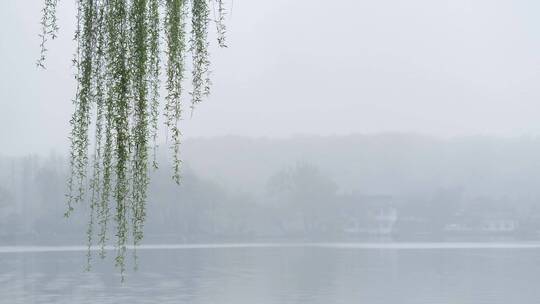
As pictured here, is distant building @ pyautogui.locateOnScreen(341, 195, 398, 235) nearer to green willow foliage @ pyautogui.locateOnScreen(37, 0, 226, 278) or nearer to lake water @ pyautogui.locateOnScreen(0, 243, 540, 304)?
lake water @ pyautogui.locateOnScreen(0, 243, 540, 304)

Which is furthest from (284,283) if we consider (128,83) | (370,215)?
(370,215)

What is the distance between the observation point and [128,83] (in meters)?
3.82

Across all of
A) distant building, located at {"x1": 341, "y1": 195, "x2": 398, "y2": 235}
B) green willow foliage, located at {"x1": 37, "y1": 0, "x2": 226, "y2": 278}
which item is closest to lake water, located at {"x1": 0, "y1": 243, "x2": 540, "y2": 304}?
green willow foliage, located at {"x1": 37, "y1": 0, "x2": 226, "y2": 278}

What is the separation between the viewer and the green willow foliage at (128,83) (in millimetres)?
3830

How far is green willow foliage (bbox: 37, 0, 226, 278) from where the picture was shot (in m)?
3.83

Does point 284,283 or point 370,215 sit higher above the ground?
point 370,215

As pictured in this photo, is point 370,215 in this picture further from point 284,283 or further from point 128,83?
point 128,83

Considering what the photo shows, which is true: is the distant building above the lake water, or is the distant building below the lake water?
above

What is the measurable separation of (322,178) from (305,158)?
2092 centimetres

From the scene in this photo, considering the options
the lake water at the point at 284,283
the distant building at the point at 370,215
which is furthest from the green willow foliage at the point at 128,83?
the distant building at the point at 370,215

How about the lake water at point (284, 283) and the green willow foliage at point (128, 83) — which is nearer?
the green willow foliage at point (128, 83)

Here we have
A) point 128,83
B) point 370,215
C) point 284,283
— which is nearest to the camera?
point 128,83

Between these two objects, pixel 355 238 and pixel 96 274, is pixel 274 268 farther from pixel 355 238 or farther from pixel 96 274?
pixel 355 238

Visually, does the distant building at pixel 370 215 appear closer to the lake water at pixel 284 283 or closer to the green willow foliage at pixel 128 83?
the lake water at pixel 284 283
